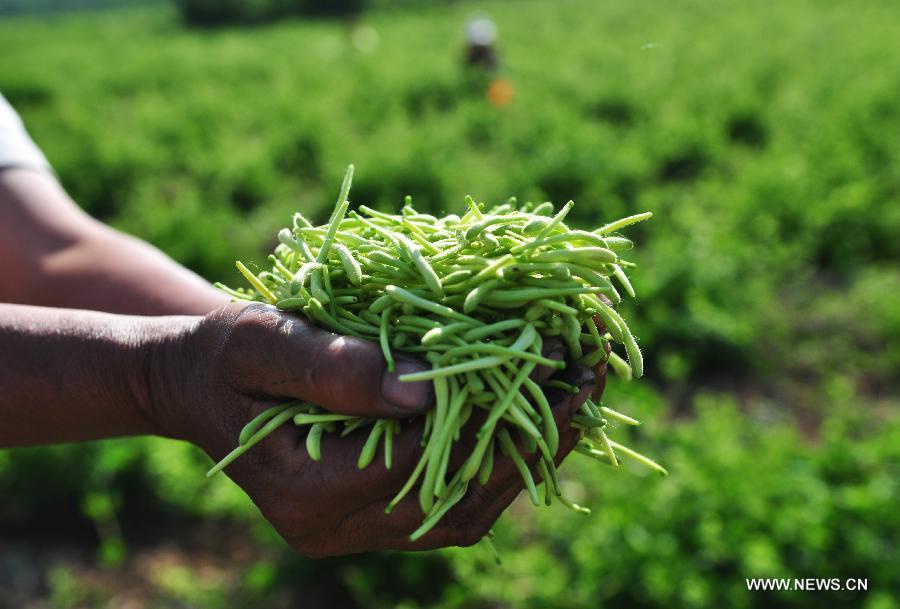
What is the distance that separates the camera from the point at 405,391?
132cm

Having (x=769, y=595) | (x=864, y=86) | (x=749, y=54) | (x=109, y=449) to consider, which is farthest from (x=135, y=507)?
(x=749, y=54)

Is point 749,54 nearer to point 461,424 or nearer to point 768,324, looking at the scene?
point 768,324

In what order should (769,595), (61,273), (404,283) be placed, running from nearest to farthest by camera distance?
(404,283)
(61,273)
(769,595)

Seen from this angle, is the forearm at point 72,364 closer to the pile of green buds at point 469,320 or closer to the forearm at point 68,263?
the pile of green buds at point 469,320

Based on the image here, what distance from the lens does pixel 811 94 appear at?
365 inches

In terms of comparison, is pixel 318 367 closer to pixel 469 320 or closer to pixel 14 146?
pixel 469 320

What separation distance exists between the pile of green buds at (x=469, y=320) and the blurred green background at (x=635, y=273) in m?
1.73

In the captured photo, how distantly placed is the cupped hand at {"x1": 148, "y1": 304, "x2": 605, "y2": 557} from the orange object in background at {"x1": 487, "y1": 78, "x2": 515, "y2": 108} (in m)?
8.86

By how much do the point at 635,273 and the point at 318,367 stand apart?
13.5ft

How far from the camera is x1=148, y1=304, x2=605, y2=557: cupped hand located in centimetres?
134

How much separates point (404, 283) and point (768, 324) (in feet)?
12.7

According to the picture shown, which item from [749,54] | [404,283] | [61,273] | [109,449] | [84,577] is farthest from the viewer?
[749,54]

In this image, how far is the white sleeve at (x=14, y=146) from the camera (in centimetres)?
208

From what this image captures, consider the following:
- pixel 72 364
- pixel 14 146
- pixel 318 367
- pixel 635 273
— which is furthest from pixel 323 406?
pixel 635 273
